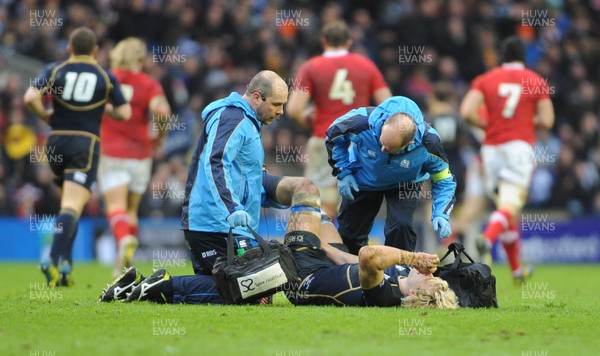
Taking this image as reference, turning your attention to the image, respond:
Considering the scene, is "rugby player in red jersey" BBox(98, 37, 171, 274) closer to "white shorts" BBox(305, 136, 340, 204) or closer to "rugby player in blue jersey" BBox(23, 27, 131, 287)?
"rugby player in blue jersey" BBox(23, 27, 131, 287)

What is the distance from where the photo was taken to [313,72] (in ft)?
43.7

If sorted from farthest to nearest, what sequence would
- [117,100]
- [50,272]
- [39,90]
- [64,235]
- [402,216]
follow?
[117,100], [39,90], [64,235], [50,272], [402,216]

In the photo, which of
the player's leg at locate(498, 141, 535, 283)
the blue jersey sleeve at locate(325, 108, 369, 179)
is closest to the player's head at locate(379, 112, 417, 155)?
the blue jersey sleeve at locate(325, 108, 369, 179)

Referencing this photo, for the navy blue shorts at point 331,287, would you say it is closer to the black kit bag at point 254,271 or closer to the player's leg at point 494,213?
the black kit bag at point 254,271

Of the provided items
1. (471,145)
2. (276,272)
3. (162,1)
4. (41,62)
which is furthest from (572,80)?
(276,272)

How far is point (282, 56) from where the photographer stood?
72.8 feet

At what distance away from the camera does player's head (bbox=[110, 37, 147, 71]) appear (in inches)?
550

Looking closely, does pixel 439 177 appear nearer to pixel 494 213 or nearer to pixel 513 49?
pixel 494 213

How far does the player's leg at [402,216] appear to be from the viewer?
9953 millimetres

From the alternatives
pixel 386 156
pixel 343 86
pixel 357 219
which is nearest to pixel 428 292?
pixel 386 156

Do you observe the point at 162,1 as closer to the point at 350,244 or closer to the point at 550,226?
the point at 550,226

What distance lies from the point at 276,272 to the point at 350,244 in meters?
2.28

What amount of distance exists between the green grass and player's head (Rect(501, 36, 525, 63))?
5.13 metres

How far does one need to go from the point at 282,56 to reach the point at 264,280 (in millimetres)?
14296
